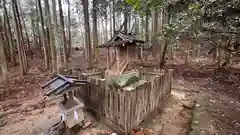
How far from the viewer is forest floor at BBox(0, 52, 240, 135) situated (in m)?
5.07

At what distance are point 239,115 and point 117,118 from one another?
399 cm

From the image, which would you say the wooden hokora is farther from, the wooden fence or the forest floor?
the forest floor

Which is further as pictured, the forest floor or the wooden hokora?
the wooden hokora

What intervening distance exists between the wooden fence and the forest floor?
47 cm

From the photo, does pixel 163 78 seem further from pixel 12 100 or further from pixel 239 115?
pixel 12 100

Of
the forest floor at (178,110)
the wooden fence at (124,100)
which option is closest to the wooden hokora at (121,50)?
the wooden fence at (124,100)

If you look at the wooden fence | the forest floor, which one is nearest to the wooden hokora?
the wooden fence

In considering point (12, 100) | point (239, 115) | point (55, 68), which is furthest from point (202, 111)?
point (55, 68)

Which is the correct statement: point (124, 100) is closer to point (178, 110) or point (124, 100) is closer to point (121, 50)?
point (178, 110)

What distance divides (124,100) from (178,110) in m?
2.82

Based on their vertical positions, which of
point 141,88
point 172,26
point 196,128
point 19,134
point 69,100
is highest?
point 172,26

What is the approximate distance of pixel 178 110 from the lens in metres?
6.32

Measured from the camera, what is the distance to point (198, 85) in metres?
8.77

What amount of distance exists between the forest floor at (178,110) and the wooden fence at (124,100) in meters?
0.47
